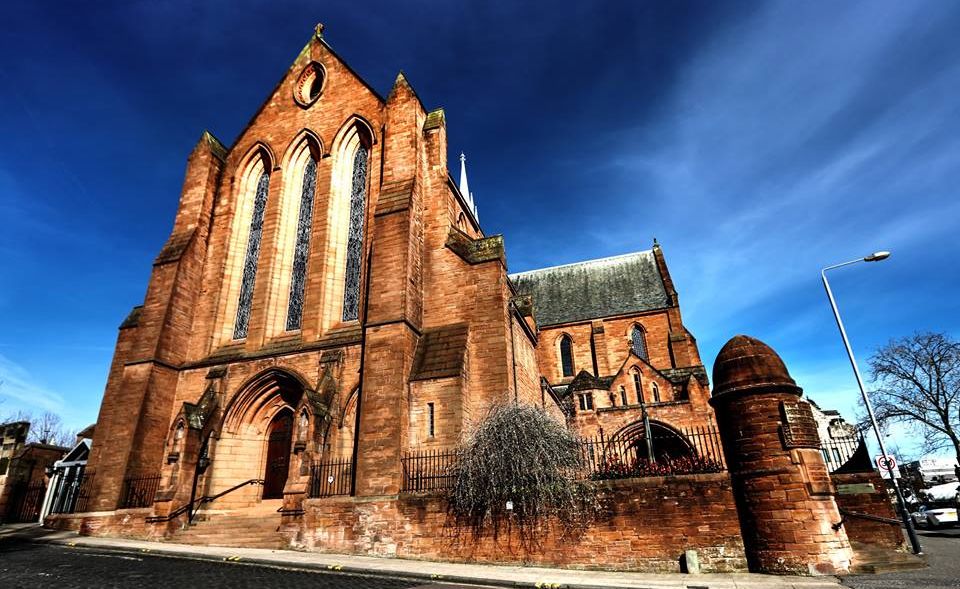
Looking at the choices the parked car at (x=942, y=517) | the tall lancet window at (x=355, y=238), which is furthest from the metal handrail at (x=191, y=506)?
the parked car at (x=942, y=517)

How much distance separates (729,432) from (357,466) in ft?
28.3

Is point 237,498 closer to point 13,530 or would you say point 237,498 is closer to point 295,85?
point 13,530

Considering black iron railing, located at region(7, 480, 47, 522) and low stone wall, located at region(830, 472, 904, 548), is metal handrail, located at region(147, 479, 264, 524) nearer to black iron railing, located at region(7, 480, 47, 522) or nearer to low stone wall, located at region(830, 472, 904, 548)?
black iron railing, located at region(7, 480, 47, 522)

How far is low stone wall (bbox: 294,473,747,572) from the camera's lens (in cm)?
895

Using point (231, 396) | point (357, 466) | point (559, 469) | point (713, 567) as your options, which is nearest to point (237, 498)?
point (231, 396)

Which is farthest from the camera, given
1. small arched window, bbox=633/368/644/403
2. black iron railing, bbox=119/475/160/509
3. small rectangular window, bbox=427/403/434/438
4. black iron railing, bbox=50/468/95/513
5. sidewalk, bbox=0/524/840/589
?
small arched window, bbox=633/368/644/403

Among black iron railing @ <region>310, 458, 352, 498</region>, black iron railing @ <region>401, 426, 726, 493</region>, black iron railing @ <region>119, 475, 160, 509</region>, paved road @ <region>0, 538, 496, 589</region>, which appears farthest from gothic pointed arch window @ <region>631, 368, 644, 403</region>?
black iron railing @ <region>119, 475, 160, 509</region>

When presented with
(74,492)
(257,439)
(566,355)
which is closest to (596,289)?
(566,355)

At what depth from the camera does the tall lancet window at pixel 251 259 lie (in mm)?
18688

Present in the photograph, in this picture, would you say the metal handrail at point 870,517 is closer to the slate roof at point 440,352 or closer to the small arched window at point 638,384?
the slate roof at point 440,352

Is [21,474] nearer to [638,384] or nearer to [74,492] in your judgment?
[74,492]

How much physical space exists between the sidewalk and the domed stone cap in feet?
10.2

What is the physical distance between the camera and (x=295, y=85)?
21469mm

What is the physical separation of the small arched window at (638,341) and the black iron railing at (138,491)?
963 inches
